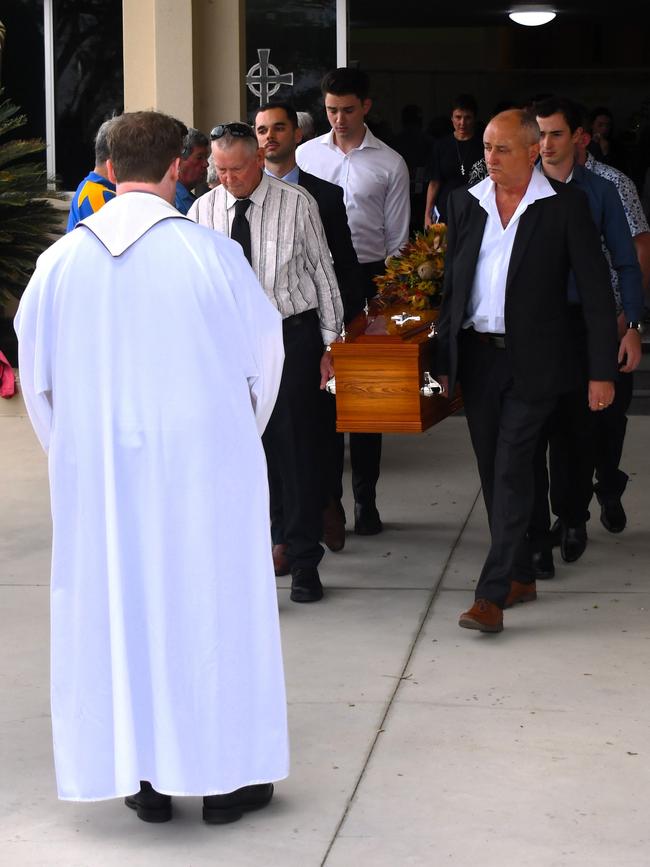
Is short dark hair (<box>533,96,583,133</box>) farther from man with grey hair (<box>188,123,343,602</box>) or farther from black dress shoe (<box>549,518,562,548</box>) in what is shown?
black dress shoe (<box>549,518,562,548</box>)

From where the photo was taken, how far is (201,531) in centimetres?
368

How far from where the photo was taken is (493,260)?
543cm

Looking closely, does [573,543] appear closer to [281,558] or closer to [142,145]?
[281,558]

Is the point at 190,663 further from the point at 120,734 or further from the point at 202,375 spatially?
the point at 202,375

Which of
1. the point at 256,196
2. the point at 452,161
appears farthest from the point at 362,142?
the point at 452,161

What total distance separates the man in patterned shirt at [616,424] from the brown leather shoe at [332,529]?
1250 millimetres

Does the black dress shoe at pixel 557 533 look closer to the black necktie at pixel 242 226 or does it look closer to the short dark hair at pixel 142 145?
the black necktie at pixel 242 226

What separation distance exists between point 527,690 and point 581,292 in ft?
4.79

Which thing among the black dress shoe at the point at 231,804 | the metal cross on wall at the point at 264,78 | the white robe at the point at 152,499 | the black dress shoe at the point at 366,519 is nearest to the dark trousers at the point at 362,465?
the black dress shoe at the point at 366,519

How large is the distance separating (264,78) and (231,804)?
7.57 metres

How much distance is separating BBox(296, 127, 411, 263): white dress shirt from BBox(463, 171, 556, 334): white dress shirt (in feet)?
6.74

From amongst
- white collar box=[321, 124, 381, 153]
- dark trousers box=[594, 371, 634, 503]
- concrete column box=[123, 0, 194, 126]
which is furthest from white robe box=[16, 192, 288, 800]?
concrete column box=[123, 0, 194, 126]

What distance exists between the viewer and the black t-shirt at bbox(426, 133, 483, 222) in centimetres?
1197

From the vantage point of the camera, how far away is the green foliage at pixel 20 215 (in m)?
10.8
